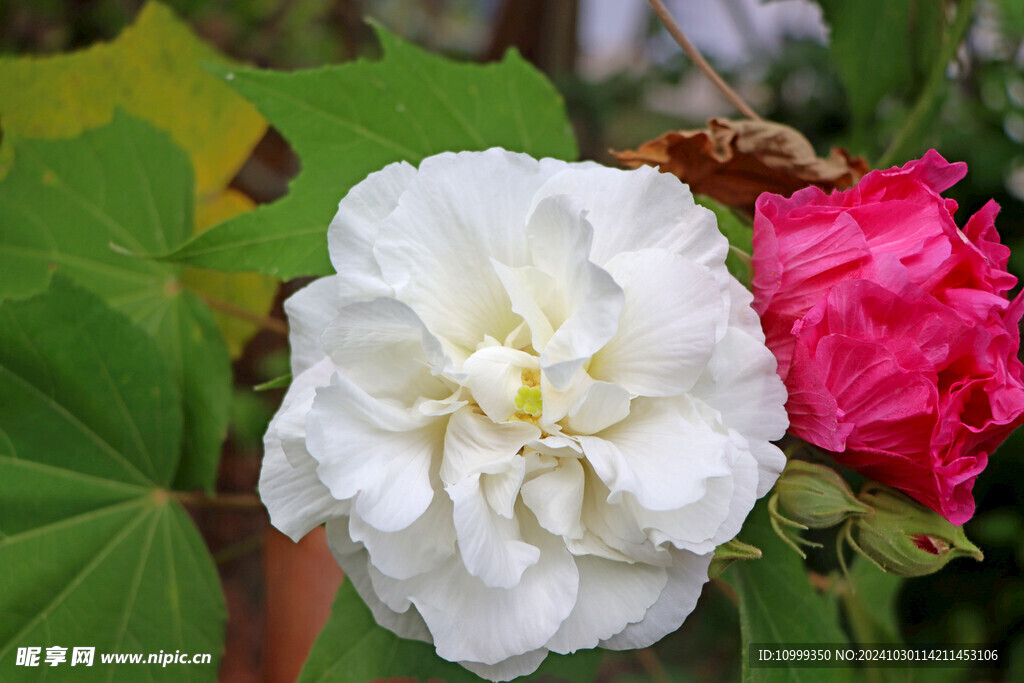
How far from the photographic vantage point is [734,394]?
272 millimetres

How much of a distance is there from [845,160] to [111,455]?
1.42 ft

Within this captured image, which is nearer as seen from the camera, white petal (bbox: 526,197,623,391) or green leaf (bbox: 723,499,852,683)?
white petal (bbox: 526,197,623,391)

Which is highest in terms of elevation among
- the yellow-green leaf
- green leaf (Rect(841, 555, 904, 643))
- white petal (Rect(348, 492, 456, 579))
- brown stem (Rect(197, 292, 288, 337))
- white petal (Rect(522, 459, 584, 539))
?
white petal (Rect(522, 459, 584, 539))

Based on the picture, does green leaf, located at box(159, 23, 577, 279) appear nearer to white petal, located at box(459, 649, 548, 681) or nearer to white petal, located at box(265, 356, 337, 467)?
white petal, located at box(265, 356, 337, 467)

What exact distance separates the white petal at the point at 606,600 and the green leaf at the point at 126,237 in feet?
0.88

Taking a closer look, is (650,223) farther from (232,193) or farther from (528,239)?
(232,193)

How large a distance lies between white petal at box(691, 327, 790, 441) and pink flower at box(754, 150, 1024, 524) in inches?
0.8

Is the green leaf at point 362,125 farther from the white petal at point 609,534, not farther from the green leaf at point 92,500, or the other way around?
the white petal at point 609,534

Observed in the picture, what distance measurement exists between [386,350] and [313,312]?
0.05 meters

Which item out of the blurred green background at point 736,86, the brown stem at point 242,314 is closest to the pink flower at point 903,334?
the blurred green background at point 736,86

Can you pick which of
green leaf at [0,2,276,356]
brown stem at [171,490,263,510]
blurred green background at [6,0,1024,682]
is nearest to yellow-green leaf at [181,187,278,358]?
green leaf at [0,2,276,356]

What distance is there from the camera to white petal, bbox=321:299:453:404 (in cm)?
25

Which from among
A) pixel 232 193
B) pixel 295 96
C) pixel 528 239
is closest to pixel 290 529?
pixel 528 239

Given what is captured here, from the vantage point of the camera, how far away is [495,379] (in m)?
0.26
